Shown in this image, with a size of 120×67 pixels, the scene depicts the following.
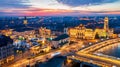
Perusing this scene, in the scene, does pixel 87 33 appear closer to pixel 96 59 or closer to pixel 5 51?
pixel 96 59

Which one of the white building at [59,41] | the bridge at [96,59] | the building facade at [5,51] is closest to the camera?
the bridge at [96,59]

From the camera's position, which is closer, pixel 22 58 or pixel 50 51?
pixel 22 58

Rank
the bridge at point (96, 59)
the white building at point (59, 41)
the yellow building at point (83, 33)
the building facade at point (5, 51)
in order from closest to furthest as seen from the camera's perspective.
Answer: the bridge at point (96, 59)
the building facade at point (5, 51)
the white building at point (59, 41)
the yellow building at point (83, 33)

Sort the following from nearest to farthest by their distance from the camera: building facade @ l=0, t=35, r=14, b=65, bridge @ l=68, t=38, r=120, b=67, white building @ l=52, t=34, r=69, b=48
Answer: bridge @ l=68, t=38, r=120, b=67, building facade @ l=0, t=35, r=14, b=65, white building @ l=52, t=34, r=69, b=48

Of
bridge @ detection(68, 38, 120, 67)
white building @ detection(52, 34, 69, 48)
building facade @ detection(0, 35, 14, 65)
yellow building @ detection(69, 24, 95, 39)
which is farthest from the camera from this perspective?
yellow building @ detection(69, 24, 95, 39)

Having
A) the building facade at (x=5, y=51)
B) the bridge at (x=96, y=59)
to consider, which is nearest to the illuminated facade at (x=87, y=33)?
the bridge at (x=96, y=59)

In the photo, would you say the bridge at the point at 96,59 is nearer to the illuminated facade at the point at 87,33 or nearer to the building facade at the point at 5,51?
the building facade at the point at 5,51

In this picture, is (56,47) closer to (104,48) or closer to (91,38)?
(104,48)

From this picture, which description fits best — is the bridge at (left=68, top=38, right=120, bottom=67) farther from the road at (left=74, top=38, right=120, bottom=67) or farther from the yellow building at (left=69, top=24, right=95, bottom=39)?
the yellow building at (left=69, top=24, right=95, bottom=39)

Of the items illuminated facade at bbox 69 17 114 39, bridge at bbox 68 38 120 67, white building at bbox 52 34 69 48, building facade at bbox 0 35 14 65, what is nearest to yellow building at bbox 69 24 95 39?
illuminated facade at bbox 69 17 114 39

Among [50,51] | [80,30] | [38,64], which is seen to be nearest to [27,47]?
[50,51]

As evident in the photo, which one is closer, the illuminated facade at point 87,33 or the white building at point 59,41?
the white building at point 59,41
